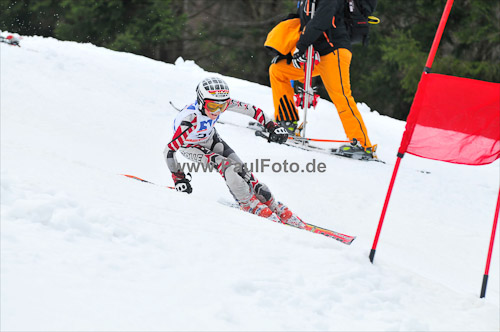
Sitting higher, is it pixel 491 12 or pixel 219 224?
pixel 491 12

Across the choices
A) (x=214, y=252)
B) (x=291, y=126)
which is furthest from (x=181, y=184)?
(x=291, y=126)

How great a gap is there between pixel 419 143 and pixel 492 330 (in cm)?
135

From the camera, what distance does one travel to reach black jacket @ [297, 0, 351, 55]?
7.31 m

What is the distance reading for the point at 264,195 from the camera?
5.29 metres

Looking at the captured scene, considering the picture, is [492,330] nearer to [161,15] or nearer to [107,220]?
[107,220]

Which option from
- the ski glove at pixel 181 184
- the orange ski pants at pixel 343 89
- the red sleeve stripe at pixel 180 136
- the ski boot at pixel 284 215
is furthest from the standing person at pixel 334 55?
the ski glove at pixel 181 184

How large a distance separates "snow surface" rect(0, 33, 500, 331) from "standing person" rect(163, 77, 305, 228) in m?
0.71

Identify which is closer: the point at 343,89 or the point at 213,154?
the point at 213,154

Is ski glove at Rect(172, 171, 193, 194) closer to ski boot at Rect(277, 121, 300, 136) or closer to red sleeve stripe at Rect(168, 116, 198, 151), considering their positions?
red sleeve stripe at Rect(168, 116, 198, 151)

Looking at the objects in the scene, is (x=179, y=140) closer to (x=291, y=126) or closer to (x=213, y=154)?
(x=213, y=154)

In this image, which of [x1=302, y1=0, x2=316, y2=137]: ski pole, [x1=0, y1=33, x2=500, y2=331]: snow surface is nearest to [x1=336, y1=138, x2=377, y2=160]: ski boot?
[x1=0, y1=33, x2=500, y2=331]: snow surface

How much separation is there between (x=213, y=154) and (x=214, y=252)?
2086mm

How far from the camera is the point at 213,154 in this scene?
5.37 metres

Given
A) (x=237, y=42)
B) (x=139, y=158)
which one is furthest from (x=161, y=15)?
(x=139, y=158)
